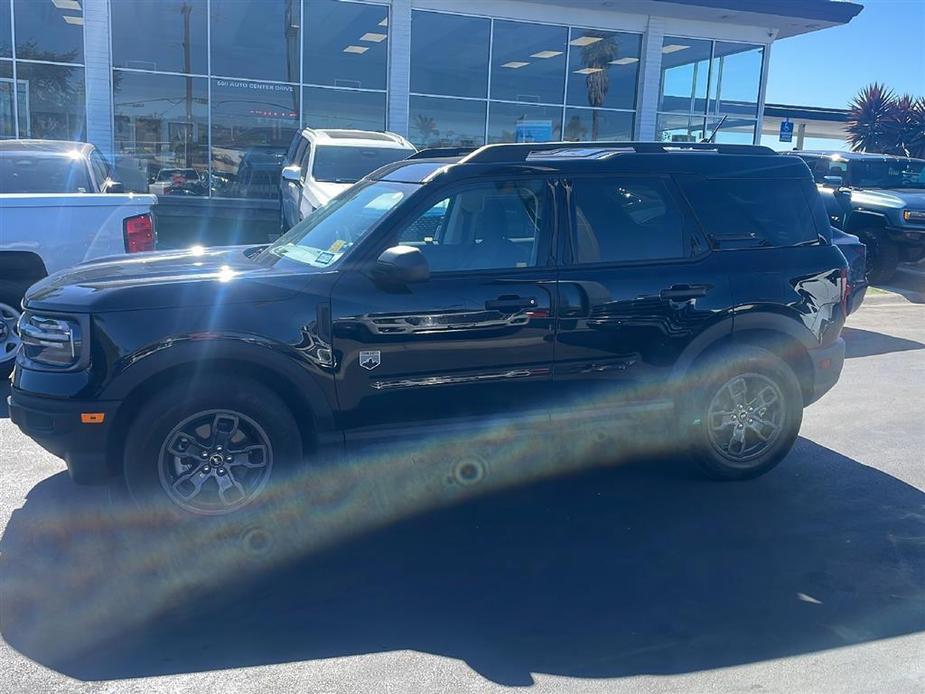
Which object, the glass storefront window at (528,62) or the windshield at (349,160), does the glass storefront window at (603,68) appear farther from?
the windshield at (349,160)

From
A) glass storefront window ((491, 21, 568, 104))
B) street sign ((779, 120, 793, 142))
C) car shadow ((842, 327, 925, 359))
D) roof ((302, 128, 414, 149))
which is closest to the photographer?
car shadow ((842, 327, 925, 359))

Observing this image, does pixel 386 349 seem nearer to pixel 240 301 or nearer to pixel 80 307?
pixel 240 301

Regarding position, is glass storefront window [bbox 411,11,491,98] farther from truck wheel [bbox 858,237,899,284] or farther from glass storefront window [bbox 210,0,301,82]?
truck wheel [bbox 858,237,899,284]

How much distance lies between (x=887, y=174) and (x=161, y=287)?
45.0 ft

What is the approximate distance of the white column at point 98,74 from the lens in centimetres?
1520

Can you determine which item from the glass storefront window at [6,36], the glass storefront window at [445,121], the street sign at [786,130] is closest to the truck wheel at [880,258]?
the glass storefront window at [445,121]

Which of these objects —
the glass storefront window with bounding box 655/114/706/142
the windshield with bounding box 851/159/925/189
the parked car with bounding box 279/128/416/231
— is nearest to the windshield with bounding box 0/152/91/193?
the parked car with bounding box 279/128/416/231

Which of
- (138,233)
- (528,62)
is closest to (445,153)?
(138,233)

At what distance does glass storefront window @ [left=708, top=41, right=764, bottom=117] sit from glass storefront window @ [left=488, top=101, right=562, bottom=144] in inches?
162

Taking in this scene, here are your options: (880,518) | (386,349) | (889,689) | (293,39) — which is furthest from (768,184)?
(293,39)

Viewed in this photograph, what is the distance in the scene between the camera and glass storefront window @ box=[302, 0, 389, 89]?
1703 centimetres

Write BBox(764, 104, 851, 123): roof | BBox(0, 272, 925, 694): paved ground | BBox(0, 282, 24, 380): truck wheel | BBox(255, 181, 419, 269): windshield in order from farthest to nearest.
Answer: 1. BBox(764, 104, 851, 123): roof
2. BBox(0, 282, 24, 380): truck wheel
3. BBox(255, 181, 419, 269): windshield
4. BBox(0, 272, 925, 694): paved ground

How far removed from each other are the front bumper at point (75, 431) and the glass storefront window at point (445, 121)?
569 inches

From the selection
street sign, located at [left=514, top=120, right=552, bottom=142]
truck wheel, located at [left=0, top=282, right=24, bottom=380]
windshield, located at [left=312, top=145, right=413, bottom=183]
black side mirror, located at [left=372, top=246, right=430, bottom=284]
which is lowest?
truck wheel, located at [left=0, top=282, right=24, bottom=380]
